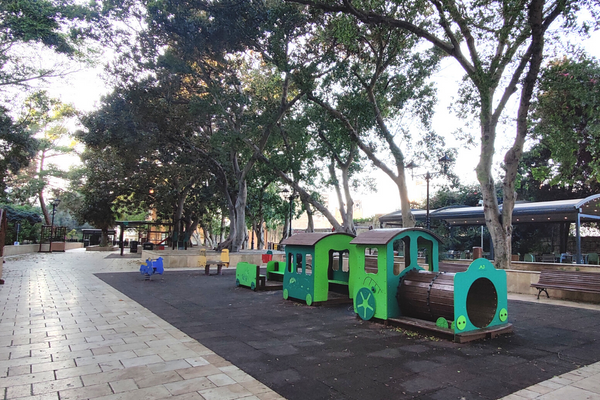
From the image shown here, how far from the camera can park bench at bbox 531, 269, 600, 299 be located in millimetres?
9171

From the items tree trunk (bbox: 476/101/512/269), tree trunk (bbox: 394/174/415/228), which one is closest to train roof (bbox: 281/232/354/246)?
tree trunk (bbox: 476/101/512/269)

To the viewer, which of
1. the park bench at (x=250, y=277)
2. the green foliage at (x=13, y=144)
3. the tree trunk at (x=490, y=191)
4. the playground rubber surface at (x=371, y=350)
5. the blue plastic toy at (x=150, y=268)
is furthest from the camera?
the green foliage at (x=13, y=144)

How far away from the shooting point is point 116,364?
4.55 metres

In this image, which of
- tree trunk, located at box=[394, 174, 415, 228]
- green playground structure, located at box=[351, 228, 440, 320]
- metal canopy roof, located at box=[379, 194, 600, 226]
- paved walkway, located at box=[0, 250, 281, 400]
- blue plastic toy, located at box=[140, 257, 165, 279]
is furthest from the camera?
metal canopy roof, located at box=[379, 194, 600, 226]

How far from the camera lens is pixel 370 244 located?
279 inches

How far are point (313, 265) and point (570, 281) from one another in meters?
6.58

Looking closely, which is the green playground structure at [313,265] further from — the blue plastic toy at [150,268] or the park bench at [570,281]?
the blue plastic toy at [150,268]

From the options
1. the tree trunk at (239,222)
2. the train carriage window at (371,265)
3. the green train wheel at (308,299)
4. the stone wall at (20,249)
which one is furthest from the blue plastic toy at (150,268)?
the stone wall at (20,249)

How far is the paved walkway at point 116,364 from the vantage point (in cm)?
376

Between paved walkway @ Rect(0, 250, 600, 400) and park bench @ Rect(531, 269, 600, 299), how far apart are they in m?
5.51

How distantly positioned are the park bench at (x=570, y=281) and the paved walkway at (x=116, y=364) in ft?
18.1

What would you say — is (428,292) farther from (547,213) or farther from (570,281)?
(547,213)

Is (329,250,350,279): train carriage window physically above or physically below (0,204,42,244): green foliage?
below

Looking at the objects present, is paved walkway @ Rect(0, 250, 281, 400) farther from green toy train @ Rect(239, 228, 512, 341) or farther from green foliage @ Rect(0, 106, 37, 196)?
green foliage @ Rect(0, 106, 37, 196)
